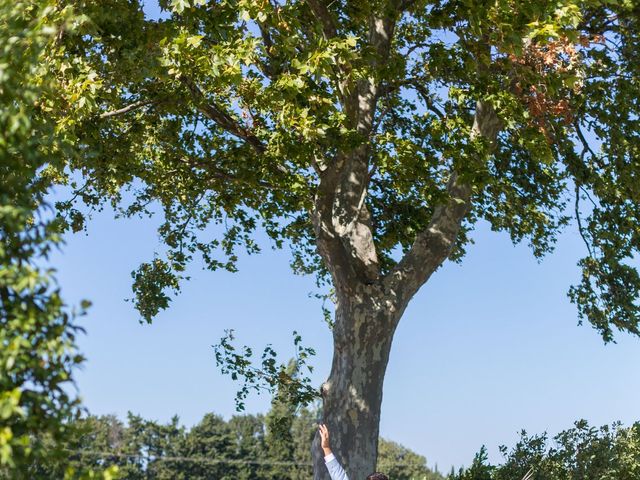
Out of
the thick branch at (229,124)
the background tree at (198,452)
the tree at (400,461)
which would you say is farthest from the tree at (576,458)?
the tree at (400,461)

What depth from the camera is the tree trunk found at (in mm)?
12320

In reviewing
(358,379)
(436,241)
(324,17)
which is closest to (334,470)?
(358,379)

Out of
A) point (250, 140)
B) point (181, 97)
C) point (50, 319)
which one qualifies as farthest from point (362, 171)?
point (50, 319)

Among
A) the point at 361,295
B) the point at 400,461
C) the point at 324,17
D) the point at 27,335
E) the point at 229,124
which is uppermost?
the point at 400,461

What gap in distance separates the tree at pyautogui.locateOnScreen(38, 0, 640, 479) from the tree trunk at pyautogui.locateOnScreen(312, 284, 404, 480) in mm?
29

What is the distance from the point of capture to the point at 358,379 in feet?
41.2

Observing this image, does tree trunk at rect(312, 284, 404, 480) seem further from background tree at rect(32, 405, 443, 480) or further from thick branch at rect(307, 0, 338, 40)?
background tree at rect(32, 405, 443, 480)

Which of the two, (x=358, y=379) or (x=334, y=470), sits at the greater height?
(x=358, y=379)

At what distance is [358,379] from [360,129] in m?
4.14

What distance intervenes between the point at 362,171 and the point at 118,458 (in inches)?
2386

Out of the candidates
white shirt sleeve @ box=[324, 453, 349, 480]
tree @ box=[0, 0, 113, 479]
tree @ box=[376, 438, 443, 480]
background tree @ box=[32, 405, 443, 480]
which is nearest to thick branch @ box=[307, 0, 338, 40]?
white shirt sleeve @ box=[324, 453, 349, 480]

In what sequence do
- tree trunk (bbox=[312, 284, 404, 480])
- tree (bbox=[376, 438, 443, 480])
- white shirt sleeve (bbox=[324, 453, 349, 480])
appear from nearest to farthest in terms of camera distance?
1. white shirt sleeve (bbox=[324, 453, 349, 480])
2. tree trunk (bbox=[312, 284, 404, 480])
3. tree (bbox=[376, 438, 443, 480])

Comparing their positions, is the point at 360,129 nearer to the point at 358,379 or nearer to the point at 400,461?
the point at 358,379

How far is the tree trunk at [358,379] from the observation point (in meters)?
12.3
